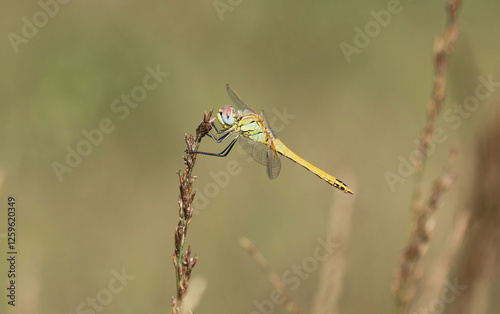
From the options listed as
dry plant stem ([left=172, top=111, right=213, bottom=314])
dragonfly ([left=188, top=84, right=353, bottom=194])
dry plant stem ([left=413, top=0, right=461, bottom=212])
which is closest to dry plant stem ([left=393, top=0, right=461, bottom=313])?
dry plant stem ([left=413, top=0, right=461, bottom=212])

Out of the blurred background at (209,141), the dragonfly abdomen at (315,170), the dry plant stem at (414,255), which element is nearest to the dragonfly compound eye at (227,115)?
the dragonfly abdomen at (315,170)

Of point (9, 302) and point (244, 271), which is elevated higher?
point (244, 271)

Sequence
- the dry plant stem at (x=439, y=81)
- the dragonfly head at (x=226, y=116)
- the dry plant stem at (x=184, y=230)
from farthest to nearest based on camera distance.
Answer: the dragonfly head at (x=226, y=116) → the dry plant stem at (x=439, y=81) → the dry plant stem at (x=184, y=230)

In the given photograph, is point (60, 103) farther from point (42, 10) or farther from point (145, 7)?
point (145, 7)

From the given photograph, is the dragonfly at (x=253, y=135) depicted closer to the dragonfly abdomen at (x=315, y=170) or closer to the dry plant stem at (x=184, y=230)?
the dragonfly abdomen at (x=315, y=170)

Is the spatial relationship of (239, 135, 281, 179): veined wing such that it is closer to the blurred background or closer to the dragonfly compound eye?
the dragonfly compound eye

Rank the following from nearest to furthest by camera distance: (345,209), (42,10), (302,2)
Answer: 1. (345,209)
2. (42,10)
3. (302,2)

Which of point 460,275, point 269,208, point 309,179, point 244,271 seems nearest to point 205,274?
point 244,271
